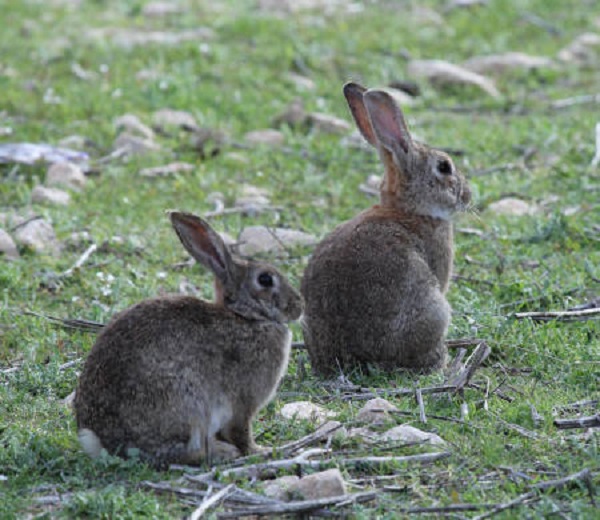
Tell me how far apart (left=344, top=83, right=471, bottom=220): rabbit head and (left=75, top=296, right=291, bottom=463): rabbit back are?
6.15 ft

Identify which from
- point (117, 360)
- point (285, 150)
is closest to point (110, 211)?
point (285, 150)

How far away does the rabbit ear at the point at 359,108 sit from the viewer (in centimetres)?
696

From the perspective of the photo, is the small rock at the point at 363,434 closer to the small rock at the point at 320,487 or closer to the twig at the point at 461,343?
the small rock at the point at 320,487

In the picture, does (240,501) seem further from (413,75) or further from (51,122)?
(413,75)

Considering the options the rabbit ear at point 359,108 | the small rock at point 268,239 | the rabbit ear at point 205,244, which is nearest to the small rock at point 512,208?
the small rock at point 268,239

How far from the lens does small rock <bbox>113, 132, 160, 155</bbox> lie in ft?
32.0

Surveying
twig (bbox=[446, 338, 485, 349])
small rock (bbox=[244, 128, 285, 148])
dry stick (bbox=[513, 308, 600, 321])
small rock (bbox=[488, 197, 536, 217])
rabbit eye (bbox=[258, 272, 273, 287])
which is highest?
rabbit eye (bbox=[258, 272, 273, 287])

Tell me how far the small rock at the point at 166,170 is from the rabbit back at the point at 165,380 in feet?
13.7

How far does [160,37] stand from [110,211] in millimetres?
4227

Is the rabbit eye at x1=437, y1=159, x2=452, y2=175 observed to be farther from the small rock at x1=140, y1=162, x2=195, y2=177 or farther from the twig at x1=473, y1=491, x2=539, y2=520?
the small rock at x1=140, y1=162, x2=195, y2=177

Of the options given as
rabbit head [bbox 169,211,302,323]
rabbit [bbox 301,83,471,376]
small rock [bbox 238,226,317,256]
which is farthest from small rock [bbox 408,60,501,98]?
rabbit head [bbox 169,211,302,323]

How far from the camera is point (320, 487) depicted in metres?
4.65

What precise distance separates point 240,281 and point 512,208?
3.81m

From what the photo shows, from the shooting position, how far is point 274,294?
18.0ft
